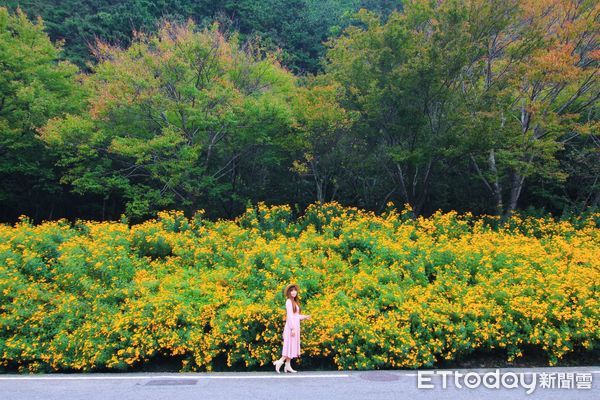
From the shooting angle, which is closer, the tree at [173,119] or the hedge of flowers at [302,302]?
the hedge of flowers at [302,302]

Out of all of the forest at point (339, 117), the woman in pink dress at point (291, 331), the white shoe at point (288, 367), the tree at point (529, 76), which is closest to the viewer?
the woman in pink dress at point (291, 331)

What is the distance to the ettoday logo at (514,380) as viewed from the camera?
5379 millimetres

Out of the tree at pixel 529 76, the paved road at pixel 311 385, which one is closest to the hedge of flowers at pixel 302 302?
the paved road at pixel 311 385

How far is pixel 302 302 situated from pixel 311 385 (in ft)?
6.60

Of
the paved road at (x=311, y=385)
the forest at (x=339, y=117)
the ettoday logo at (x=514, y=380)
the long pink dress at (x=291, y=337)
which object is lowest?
the paved road at (x=311, y=385)

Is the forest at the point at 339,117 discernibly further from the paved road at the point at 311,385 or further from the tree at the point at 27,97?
the paved road at the point at 311,385

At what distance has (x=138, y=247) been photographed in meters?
10.1

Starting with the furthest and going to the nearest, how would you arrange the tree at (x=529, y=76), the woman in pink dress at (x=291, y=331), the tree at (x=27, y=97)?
the tree at (x=27, y=97) → the tree at (x=529, y=76) → the woman in pink dress at (x=291, y=331)

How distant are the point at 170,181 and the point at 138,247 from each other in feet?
15.1

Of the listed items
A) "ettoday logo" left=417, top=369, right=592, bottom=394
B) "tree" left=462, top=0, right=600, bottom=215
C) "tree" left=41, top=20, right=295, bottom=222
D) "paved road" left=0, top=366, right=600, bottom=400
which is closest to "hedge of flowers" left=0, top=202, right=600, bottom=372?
"paved road" left=0, top=366, right=600, bottom=400

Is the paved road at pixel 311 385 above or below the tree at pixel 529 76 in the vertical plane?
below

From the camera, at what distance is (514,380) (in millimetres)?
5598

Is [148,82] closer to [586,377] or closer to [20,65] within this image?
[20,65]

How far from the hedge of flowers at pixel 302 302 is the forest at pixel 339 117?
5014mm
